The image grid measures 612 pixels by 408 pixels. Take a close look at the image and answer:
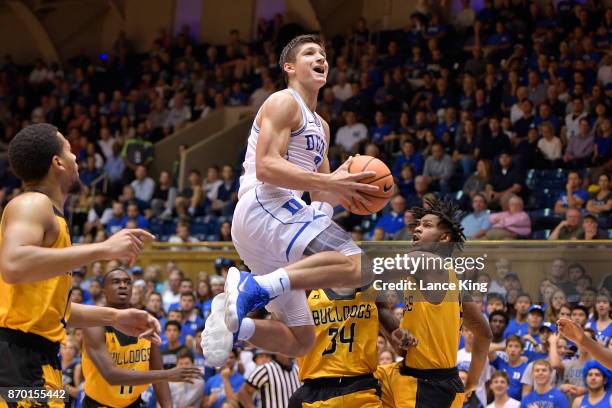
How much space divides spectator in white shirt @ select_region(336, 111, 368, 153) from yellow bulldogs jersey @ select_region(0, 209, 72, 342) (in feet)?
36.1

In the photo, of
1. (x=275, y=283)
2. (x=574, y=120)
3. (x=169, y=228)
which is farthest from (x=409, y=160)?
(x=275, y=283)

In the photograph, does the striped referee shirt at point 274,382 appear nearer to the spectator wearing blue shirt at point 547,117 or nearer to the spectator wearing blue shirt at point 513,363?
the spectator wearing blue shirt at point 513,363

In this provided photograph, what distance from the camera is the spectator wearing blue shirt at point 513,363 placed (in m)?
8.77

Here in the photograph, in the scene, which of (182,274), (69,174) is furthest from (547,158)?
(69,174)

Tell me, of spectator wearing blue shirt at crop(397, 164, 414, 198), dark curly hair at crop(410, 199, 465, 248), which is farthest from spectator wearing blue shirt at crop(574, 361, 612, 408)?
spectator wearing blue shirt at crop(397, 164, 414, 198)

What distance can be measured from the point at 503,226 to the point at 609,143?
2384 mm

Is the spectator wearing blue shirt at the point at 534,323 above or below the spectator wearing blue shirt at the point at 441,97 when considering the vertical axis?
below

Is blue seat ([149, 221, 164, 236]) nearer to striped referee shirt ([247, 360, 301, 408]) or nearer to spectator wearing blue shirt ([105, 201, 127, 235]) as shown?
spectator wearing blue shirt ([105, 201, 127, 235])

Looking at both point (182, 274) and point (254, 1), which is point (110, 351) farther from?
point (254, 1)

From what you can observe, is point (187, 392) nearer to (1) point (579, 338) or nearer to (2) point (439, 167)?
(2) point (439, 167)

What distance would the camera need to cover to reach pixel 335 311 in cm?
633

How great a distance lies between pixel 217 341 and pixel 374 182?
1.25m

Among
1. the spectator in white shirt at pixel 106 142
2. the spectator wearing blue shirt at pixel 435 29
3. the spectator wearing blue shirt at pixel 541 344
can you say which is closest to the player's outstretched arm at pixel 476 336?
the spectator wearing blue shirt at pixel 541 344

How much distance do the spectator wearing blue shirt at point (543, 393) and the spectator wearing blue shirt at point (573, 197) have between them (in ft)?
11.0
